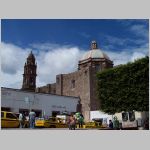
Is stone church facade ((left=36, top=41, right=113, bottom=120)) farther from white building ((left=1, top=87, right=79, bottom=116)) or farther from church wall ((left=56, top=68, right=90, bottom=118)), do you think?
white building ((left=1, top=87, right=79, bottom=116))

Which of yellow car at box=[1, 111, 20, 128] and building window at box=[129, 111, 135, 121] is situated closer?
yellow car at box=[1, 111, 20, 128]

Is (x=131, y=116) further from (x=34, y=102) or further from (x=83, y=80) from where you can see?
(x=83, y=80)

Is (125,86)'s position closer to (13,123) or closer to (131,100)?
(131,100)

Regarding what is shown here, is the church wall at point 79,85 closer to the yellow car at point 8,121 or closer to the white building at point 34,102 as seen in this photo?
the white building at point 34,102

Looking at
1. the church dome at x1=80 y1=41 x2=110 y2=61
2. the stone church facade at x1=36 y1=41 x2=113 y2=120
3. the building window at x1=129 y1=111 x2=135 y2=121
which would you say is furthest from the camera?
the church dome at x1=80 y1=41 x2=110 y2=61

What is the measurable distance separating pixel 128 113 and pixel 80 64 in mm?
38263

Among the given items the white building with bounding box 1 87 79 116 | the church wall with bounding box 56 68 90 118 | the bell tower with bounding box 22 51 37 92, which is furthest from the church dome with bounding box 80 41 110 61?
the white building with bounding box 1 87 79 116

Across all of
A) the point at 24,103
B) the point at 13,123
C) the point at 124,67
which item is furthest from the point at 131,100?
the point at 24,103

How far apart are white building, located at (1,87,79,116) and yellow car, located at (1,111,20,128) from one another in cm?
1511

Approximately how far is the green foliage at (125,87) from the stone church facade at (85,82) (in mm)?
17516

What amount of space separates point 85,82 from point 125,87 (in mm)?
25061

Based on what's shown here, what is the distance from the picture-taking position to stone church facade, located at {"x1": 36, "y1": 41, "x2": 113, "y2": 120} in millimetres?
57503

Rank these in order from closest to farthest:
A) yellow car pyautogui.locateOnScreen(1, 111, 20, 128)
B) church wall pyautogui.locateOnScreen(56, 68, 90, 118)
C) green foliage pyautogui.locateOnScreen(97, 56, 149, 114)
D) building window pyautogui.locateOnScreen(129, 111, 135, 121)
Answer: yellow car pyautogui.locateOnScreen(1, 111, 20, 128) → building window pyautogui.locateOnScreen(129, 111, 135, 121) → green foliage pyautogui.locateOnScreen(97, 56, 149, 114) → church wall pyautogui.locateOnScreen(56, 68, 90, 118)

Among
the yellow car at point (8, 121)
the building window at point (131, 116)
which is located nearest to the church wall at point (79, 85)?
the building window at point (131, 116)
